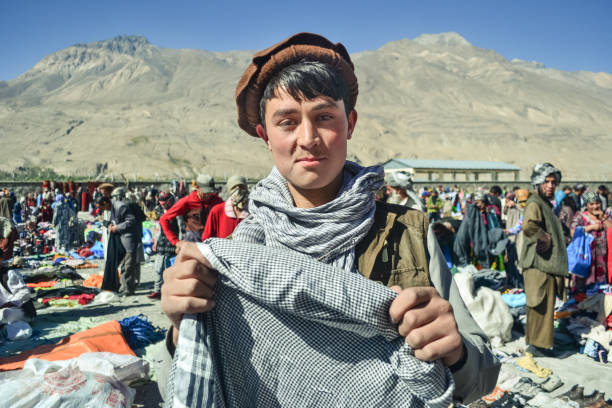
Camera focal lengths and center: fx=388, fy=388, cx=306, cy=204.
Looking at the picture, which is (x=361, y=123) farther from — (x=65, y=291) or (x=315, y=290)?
(x=315, y=290)

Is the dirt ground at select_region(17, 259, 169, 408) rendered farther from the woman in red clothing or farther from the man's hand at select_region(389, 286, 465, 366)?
the man's hand at select_region(389, 286, 465, 366)

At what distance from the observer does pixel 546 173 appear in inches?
198

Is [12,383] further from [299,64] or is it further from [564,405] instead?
[564,405]

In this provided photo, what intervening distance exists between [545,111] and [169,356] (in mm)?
124031

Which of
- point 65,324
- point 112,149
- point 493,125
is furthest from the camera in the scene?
point 493,125

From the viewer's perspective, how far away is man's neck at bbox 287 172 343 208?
1.38 metres

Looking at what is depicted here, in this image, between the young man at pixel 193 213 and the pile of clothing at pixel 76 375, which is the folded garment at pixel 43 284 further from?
the pile of clothing at pixel 76 375

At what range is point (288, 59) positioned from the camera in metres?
1.37

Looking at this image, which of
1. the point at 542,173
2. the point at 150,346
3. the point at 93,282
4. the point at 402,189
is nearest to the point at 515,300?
the point at 542,173

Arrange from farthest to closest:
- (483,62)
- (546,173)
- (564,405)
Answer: (483,62) → (546,173) → (564,405)

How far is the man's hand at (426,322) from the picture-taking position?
3.18ft

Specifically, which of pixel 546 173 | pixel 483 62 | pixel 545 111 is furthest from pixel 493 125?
pixel 546 173

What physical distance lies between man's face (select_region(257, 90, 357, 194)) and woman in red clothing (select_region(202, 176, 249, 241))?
3437mm

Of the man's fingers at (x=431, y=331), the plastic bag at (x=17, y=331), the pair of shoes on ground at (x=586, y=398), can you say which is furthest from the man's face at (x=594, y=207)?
the plastic bag at (x=17, y=331)
